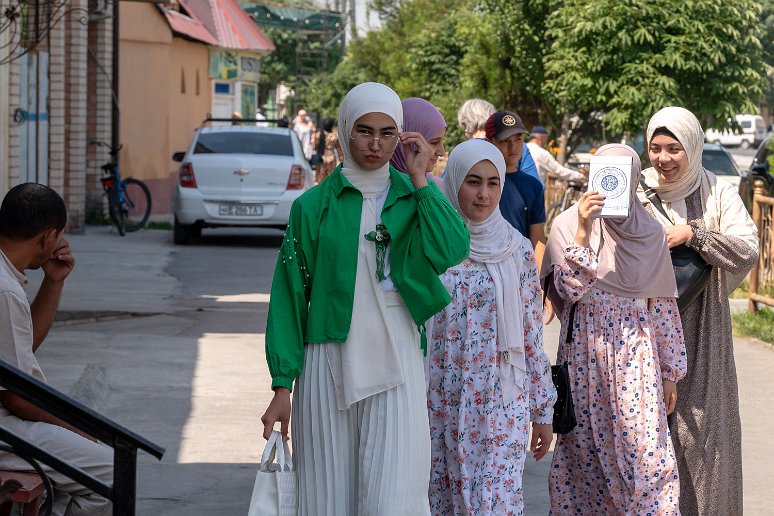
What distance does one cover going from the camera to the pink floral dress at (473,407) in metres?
4.75

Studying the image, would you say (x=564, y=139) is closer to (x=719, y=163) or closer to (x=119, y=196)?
(x=719, y=163)

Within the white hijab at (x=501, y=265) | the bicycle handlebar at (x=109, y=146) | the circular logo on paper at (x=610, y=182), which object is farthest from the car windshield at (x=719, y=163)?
the white hijab at (x=501, y=265)

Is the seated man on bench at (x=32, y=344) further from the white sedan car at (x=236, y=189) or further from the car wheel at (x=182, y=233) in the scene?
Result: the car wheel at (x=182, y=233)

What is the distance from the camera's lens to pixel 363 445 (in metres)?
4.16

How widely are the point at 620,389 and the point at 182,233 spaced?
13.3 meters

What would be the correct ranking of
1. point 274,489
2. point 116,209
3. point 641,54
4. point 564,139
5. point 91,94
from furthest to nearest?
1. point 564,139
2. point 91,94
3. point 641,54
4. point 116,209
5. point 274,489

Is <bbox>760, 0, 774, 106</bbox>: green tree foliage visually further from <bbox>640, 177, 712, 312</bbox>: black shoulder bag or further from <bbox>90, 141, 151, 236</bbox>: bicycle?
<bbox>640, 177, 712, 312</bbox>: black shoulder bag

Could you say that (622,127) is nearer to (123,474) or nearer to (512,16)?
(512,16)

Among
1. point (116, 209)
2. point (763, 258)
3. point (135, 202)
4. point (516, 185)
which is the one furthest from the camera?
point (135, 202)

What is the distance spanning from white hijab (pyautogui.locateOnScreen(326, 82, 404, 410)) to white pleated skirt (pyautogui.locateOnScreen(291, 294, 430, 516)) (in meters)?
0.03

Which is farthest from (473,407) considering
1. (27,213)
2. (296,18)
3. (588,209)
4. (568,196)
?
(296,18)

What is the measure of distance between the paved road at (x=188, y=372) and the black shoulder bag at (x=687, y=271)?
4.45 ft

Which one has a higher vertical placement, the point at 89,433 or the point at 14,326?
the point at 14,326

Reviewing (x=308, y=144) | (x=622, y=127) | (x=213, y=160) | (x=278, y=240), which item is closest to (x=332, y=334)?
(x=213, y=160)
